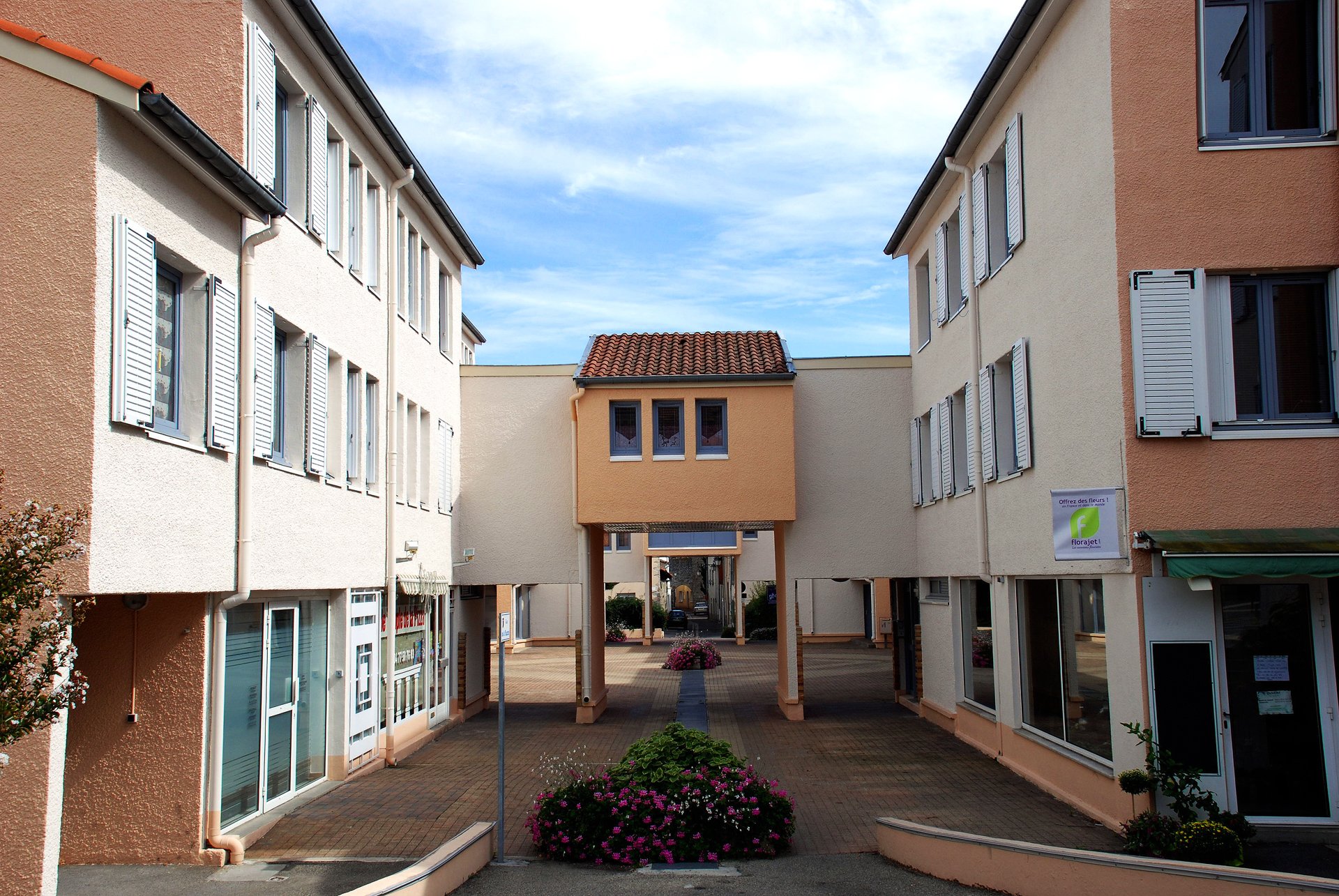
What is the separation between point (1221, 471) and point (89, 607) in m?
9.79

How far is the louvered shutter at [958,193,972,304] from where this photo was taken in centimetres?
1627

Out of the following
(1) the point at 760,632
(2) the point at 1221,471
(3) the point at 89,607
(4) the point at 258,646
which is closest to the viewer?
(3) the point at 89,607

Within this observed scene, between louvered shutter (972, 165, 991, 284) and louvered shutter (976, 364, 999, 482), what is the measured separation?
4.29 ft

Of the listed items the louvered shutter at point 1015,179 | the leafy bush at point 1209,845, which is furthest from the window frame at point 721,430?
the leafy bush at point 1209,845

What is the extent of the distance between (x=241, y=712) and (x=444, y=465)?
337 inches

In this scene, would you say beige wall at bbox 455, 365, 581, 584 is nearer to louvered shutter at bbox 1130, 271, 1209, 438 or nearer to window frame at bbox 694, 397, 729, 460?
window frame at bbox 694, 397, 729, 460

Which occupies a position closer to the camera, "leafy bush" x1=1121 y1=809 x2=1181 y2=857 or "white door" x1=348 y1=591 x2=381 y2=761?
"leafy bush" x1=1121 y1=809 x2=1181 y2=857

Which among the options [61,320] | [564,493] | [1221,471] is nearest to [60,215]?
[61,320]

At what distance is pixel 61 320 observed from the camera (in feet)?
25.7

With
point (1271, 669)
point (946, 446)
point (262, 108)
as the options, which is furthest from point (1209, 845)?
point (262, 108)

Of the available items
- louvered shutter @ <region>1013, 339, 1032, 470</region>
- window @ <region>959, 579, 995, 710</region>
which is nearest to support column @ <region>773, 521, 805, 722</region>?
window @ <region>959, 579, 995, 710</region>

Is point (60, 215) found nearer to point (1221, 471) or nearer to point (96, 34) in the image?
point (96, 34)

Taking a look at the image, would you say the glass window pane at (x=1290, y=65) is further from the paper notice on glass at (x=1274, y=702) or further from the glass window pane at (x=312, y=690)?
the glass window pane at (x=312, y=690)

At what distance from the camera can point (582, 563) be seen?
20.2m
